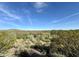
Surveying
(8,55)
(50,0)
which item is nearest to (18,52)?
(8,55)

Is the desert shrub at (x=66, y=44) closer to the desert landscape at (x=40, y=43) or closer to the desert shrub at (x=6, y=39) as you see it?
the desert landscape at (x=40, y=43)

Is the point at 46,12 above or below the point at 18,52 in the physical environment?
above

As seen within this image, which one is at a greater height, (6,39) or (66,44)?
(6,39)

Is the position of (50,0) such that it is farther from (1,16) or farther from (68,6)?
(1,16)

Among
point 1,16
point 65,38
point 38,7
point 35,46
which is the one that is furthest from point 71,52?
point 1,16

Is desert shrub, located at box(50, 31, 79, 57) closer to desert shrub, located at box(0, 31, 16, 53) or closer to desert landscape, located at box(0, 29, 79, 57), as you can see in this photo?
desert landscape, located at box(0, 29, 79, 57)

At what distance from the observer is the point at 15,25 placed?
197 inches

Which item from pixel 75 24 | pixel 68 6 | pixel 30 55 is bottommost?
Answer: pixel 30 55

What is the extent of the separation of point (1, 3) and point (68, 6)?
118 cm

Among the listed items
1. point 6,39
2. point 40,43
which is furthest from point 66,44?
point 6,39

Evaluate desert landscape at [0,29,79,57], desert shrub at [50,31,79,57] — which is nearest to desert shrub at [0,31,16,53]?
desert landscape at [0,29,79,57]

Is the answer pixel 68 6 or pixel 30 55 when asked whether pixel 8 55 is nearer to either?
pixel 30 55

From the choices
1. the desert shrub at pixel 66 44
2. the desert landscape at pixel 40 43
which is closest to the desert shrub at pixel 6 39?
the desert landscape at pixel 40 43

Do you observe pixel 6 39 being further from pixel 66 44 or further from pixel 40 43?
pixel 66 44
